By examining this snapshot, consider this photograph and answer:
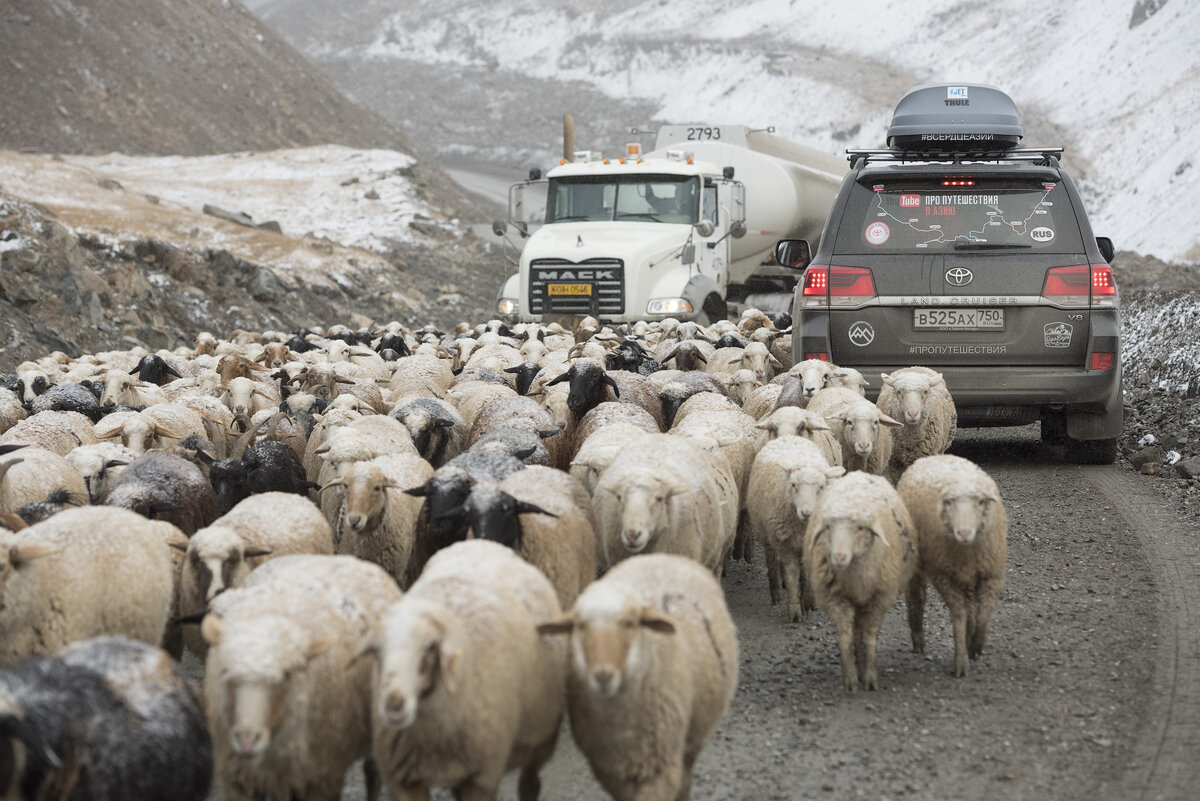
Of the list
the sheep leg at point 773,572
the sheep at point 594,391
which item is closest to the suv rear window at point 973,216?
the sheep at point 594,391

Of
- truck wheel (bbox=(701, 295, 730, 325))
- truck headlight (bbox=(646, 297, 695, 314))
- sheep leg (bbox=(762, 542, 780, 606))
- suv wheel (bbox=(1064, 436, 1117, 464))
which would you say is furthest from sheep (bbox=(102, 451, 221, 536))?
truck wheel (bbox=(701, 295, 730, 325))

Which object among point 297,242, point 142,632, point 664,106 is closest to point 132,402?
point 142,632

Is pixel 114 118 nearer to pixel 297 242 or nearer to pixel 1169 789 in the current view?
pixel 297 242

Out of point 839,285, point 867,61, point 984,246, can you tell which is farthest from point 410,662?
point 867,61

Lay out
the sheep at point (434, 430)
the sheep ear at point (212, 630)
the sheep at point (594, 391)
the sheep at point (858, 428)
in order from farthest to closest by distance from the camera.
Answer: the sheep at point (594, 391), the sheep at point (434, 430), the sheep at point (858, 428), the sheep ear at point (212, 630)

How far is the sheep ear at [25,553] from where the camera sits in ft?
17.6

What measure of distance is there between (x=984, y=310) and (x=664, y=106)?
175ft

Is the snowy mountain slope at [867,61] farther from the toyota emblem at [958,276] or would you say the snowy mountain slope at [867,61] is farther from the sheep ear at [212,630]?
the sheep ear at [212,630]

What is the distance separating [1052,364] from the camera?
10.2 metres

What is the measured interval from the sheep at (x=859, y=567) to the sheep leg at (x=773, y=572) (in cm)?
117

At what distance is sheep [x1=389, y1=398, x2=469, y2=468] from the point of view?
30.7 feet

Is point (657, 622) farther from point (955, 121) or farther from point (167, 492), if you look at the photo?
point (955, 121)

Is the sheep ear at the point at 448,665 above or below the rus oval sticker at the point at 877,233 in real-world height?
below

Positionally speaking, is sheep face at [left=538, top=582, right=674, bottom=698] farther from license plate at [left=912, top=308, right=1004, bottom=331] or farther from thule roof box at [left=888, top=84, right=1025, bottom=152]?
thule roof box at [left=888, top=84, right=1025, bottom=152]
